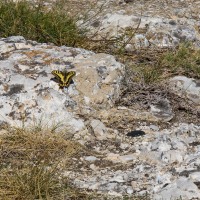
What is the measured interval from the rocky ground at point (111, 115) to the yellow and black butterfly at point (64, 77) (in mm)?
56

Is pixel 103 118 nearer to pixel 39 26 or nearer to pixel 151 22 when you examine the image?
pixel 39 26

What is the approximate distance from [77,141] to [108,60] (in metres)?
0.99

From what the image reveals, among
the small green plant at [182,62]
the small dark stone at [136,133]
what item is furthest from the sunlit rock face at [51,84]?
the small green plant at [182,62]

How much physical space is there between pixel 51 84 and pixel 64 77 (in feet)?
0.40

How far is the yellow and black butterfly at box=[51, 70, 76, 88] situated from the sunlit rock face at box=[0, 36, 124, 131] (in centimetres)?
4

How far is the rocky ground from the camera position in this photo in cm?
352

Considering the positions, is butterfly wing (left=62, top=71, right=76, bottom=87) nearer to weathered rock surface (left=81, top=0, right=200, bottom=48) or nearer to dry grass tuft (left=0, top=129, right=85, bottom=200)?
dry grass tuft (left=0, top=129, right=85, bottom=200)

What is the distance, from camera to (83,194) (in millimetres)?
3320

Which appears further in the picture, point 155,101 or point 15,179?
point 155,101

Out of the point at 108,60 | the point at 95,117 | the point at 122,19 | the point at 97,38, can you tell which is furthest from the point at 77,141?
the point at 122,19

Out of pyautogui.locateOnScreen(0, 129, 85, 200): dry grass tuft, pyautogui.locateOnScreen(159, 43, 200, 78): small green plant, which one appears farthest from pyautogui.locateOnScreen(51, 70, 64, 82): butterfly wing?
pyautogui.locateOnScreen(159, 43, 200, 78): small green plant

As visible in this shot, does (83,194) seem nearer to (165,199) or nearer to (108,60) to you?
(165,199)

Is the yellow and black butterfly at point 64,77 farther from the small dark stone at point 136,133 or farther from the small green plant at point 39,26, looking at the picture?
the small green plant at point 39,26

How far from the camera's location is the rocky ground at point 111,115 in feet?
11.5
